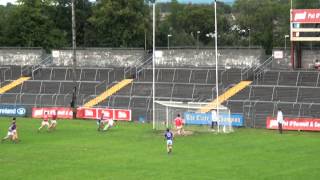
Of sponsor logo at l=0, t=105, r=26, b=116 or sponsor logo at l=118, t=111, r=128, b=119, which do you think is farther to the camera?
sponsor logo at l=0, t=105, r=26, b=116

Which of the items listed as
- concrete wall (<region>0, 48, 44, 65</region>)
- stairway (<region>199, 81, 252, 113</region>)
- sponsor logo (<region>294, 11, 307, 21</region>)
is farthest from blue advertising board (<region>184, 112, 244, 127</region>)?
concrete wall (<region>0, 48, 44, 65</region>)

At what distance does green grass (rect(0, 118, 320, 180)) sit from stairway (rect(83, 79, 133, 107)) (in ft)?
47.2

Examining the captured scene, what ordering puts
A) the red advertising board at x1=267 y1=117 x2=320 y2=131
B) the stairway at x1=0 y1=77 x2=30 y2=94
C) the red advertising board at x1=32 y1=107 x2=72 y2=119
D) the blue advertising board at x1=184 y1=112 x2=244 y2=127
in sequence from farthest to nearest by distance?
1. the stairway at x1=0 y1=77 x2=30 y2=94
2. the red advertising board at x1=32 y1=107 x2=72 y2=119
3. the blue advertising board at x1=184 y1=112 x2=244 y2=127
4. the red advertising board at x1=267 y1=117 x2=320 y2=131

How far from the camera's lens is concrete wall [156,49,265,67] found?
68188mm

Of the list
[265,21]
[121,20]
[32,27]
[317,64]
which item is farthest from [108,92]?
[265,21]

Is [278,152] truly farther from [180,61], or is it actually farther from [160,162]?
[180,61]

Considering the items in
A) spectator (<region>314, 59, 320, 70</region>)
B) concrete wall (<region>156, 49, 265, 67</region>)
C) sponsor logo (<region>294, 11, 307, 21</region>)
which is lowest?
spectator (<region>314, 59, 320, 70</region>)

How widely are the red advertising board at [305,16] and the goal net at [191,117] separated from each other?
635 inches

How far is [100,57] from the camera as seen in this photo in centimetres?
7694

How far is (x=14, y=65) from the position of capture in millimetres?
80312

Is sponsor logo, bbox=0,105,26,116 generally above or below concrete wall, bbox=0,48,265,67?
below

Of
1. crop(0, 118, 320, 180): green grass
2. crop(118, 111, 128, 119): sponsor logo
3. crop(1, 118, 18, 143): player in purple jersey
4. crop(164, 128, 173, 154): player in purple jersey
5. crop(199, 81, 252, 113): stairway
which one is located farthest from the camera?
crop(199, 81, 252, 113): stairway

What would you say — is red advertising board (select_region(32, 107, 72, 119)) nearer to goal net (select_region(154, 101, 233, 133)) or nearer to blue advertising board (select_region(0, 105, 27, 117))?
blue advertising board (select_region(0, 105, 27, 117))

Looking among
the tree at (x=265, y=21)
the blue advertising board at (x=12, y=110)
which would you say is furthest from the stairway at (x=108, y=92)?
the tree at (x=265, y=21)
